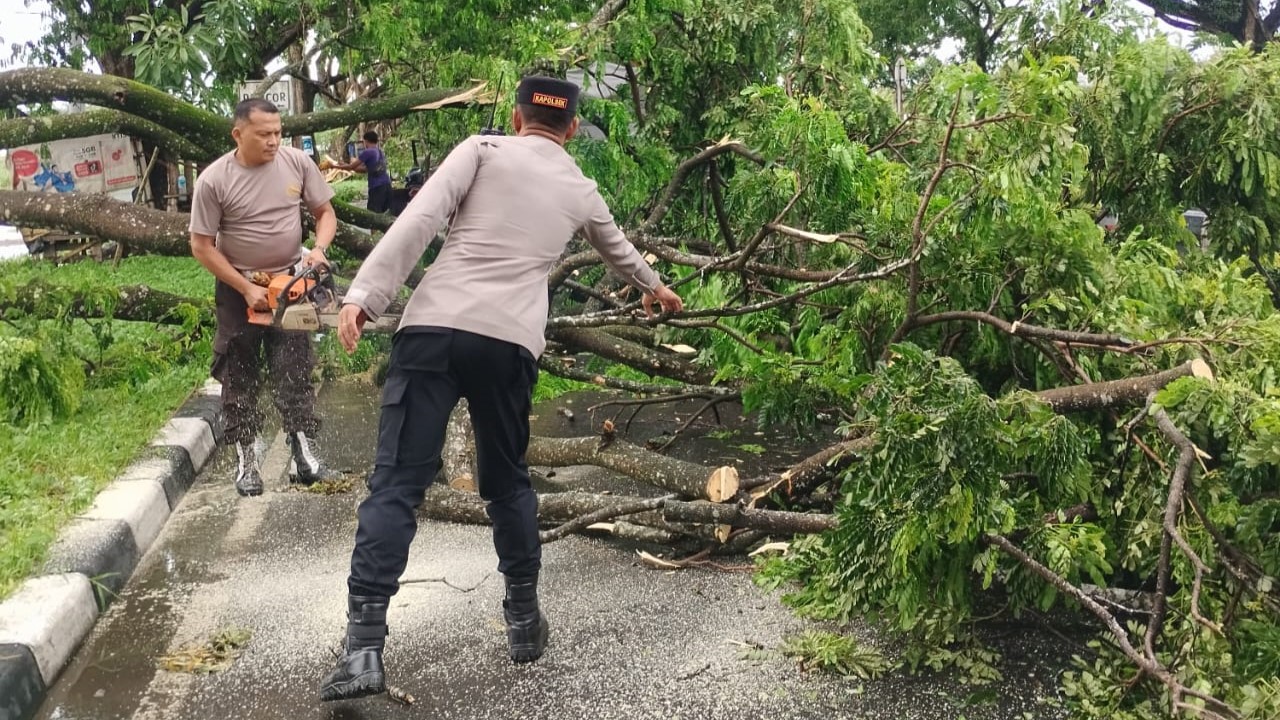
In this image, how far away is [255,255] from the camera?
484 cm

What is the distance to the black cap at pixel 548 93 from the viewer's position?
11.0ft

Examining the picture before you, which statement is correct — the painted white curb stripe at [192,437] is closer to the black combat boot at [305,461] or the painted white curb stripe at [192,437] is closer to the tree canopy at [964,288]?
the black combat boot at [305,461]

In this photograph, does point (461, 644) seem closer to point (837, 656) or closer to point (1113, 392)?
point (837, 656)

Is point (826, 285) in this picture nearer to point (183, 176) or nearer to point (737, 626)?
point (737, 626)

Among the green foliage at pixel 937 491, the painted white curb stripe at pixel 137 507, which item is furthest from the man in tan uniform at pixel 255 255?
the green foliage at pixel 937 491

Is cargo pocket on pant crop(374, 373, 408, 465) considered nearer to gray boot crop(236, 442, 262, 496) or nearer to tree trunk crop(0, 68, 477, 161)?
gray boot crop(236, 442, 262, 496)

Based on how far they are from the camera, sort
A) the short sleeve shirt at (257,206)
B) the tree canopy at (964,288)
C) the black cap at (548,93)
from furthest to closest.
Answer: the short sleeve shirt at (257,206) → the black cap at (548,93) → the tree canopy at (964,288)

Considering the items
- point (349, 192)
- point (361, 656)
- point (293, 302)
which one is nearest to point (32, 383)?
point (293, 302)

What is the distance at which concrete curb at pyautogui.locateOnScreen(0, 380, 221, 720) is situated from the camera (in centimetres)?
321

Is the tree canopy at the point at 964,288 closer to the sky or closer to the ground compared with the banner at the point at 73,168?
closer to the sky

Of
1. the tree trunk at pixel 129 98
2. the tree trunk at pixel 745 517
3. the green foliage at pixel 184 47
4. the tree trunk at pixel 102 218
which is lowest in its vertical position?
the tree trunk at pixel 745 517

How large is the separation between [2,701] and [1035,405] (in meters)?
3.08

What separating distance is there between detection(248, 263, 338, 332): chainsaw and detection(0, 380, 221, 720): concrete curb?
0.89 m

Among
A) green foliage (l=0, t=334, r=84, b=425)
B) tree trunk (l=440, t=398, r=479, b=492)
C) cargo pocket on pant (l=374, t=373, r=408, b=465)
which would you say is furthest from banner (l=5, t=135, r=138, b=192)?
cargo pocket on pant (l=374, t=373, r=408, b=465)
